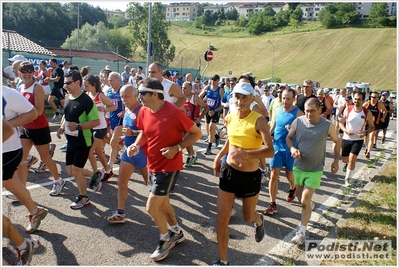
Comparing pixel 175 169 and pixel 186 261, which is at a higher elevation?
pixel 175 169

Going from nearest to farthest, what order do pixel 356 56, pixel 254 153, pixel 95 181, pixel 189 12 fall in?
pixel 254 153
pixel 95 181
pixel 356 56
pixel 189 12

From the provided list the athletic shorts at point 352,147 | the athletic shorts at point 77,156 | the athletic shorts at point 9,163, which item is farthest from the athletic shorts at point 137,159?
the athletic shorts at point 352,147

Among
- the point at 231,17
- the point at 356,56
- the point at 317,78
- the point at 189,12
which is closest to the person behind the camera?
the point at 317,78

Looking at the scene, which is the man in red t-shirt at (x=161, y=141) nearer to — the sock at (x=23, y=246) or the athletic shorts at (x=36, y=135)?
the sock at (x=23, y=246)

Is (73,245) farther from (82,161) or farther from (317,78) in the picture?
(317,78)

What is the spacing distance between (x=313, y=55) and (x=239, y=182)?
82.0 meters

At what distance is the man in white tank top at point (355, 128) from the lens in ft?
22.2

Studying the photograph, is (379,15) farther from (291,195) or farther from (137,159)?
(137,159)

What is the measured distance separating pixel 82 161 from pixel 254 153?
2.57 metres

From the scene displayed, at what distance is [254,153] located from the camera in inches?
137

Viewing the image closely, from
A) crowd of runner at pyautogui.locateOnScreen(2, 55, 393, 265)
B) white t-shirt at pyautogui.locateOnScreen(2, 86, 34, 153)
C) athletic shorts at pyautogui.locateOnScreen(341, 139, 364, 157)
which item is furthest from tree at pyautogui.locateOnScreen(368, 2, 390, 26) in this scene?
white t-shirt at pyautogui.locateOnScreen(2, 86, 34, 153)

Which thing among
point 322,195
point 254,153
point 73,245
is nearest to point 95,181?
point 73,245

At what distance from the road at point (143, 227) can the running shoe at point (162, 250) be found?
0.06 metres

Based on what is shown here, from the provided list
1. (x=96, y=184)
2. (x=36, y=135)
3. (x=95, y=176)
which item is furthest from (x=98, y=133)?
(x=36, y=135)
